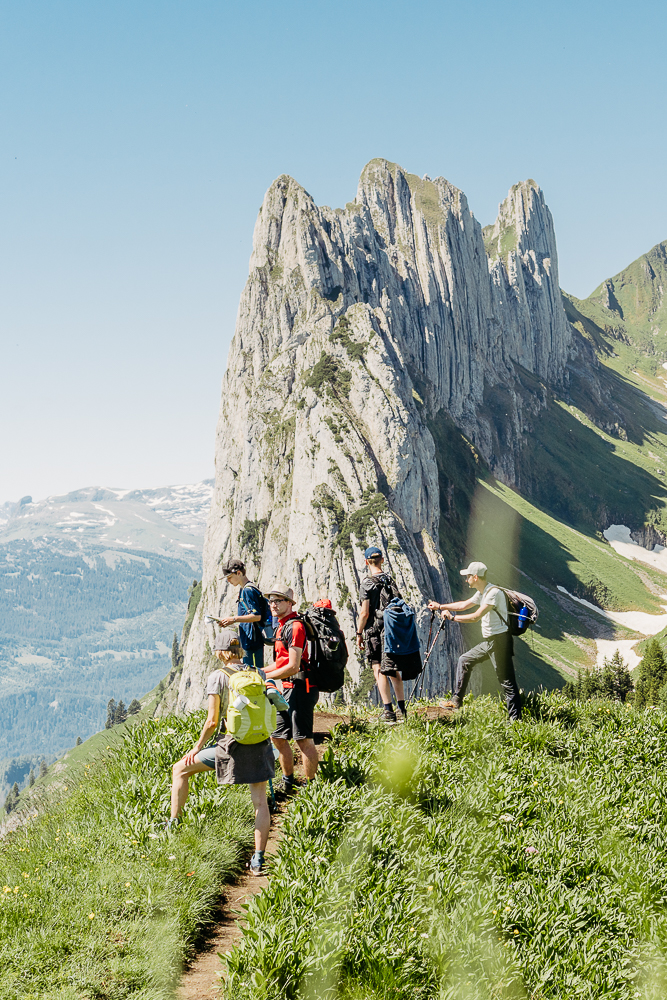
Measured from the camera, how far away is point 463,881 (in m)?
6.25

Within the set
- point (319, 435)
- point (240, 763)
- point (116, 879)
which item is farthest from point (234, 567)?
point (319, 435)

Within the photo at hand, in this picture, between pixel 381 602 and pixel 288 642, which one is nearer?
pixel 288 642

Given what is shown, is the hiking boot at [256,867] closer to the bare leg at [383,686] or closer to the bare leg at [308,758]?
the bare leg at [308,758]

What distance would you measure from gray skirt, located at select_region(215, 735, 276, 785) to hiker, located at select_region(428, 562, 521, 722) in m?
4.27

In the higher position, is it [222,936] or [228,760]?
[228,760]

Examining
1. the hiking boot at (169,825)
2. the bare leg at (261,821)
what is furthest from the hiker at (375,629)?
the hiking boot at (169,825)

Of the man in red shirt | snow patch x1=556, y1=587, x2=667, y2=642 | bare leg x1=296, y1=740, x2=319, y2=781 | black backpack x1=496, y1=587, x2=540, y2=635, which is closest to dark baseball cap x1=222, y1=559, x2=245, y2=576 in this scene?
the man in red shirt

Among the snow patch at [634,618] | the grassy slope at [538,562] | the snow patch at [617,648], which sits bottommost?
the snow patch at [617,648]

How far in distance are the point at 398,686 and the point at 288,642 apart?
384cm

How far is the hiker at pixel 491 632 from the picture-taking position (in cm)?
1080

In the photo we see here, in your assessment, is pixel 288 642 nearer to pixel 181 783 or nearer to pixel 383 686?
pixel 181 783

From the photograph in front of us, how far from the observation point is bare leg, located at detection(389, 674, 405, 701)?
1139 cm

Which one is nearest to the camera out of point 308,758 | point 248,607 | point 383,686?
point 308,758

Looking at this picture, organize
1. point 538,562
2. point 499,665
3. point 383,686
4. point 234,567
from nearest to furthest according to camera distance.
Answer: point 234,567, point 499,665, point 383,686, point 538,562
